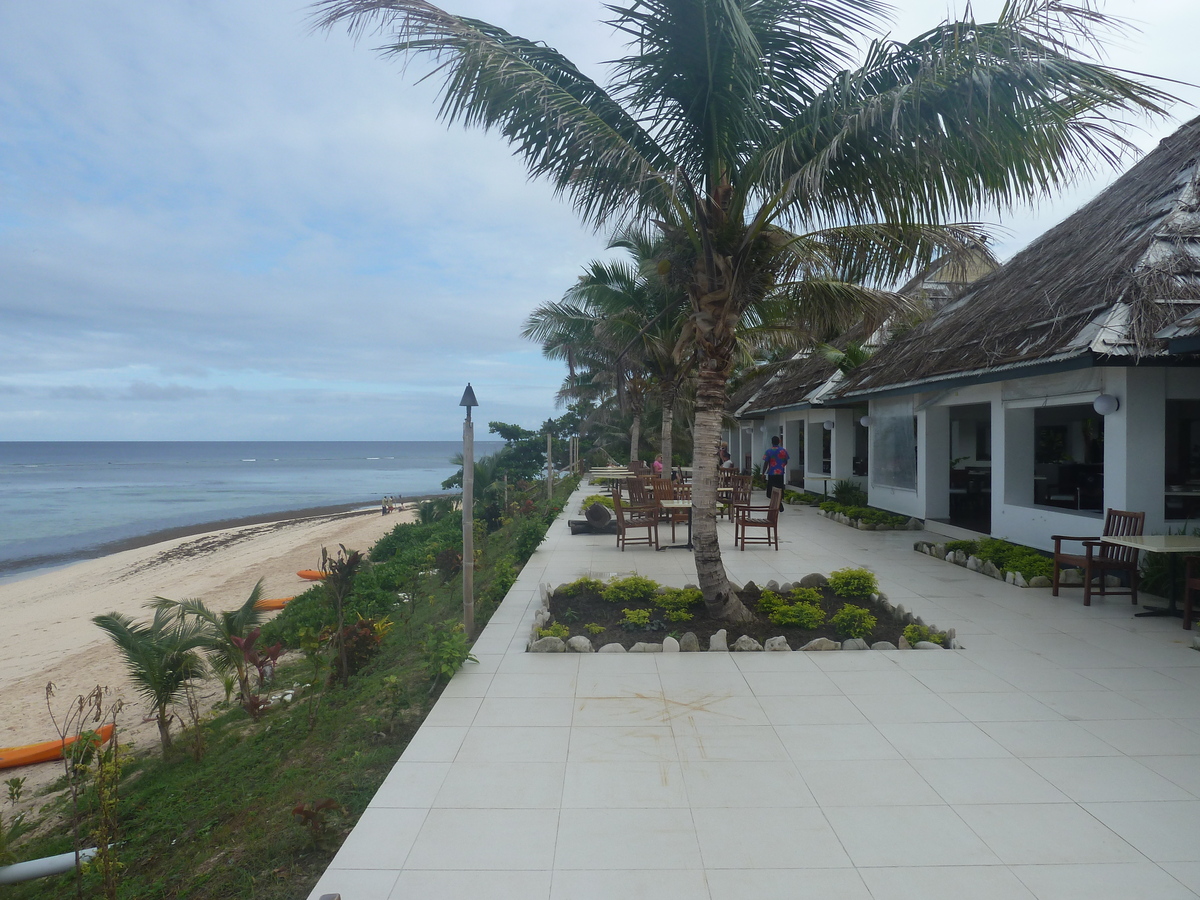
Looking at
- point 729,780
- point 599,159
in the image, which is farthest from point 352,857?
point 599,159

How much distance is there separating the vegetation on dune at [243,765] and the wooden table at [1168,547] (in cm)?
590

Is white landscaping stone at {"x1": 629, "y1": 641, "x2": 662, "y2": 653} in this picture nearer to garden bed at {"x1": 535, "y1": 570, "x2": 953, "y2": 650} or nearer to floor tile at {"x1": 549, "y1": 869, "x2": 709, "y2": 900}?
garden bed at {"x1": 535, "y1": 570, "x2": 953, "y2": 650}

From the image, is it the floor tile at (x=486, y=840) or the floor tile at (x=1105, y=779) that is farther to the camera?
the floor tile at (x=1105, y=779)

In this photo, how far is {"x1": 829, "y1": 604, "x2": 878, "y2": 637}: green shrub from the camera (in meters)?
6.17

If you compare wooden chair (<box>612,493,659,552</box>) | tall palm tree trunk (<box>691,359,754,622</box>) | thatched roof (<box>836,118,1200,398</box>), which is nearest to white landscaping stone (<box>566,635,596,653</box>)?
tall palm tree trunk (<box>691,359,754,622</box>)

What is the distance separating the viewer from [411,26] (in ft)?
17.9

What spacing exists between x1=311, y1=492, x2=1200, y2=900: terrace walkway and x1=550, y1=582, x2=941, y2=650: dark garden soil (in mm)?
437

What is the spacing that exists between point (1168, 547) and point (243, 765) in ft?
25.3

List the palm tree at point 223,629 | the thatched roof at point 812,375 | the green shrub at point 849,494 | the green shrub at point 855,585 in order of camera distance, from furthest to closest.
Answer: the thatched roof at point 812,375 < the green shrub at point 849,494 < the green shrub at point 855,585 < the palm tree at point 223,629

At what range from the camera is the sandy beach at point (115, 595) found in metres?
8.27

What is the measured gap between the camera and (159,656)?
18.8 ft

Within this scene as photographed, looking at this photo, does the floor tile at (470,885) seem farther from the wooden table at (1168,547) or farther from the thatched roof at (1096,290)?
the thatched roof at (1096,290)

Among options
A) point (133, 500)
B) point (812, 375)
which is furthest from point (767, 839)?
point (133, 500)

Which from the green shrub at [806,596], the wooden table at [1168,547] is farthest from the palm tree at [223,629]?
the wooden table at [1168,547]
